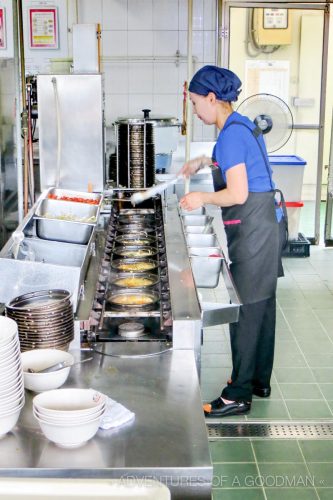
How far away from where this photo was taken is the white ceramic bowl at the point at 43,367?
2059 millimetres

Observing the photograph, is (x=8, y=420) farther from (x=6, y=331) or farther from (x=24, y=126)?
(x=24, y=126)

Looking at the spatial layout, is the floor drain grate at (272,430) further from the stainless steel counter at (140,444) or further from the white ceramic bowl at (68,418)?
the white ceramic bowl at (68,418)

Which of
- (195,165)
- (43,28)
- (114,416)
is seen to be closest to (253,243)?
(195,165)

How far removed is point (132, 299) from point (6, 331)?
1133 millimetres

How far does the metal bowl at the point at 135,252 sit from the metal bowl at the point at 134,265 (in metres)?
0.06

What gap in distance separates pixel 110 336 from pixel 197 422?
0.73 m

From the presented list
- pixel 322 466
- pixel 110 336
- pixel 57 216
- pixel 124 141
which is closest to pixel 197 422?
pixel 110 336

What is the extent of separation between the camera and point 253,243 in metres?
3.51

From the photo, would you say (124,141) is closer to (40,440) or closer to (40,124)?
(40,124)

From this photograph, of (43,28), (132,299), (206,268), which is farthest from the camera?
(43,28)

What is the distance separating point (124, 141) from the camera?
183 inches

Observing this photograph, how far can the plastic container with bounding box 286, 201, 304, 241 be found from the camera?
7.10 meters

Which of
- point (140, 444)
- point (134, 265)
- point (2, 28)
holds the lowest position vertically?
point (140, 444)

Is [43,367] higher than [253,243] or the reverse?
the reverse
